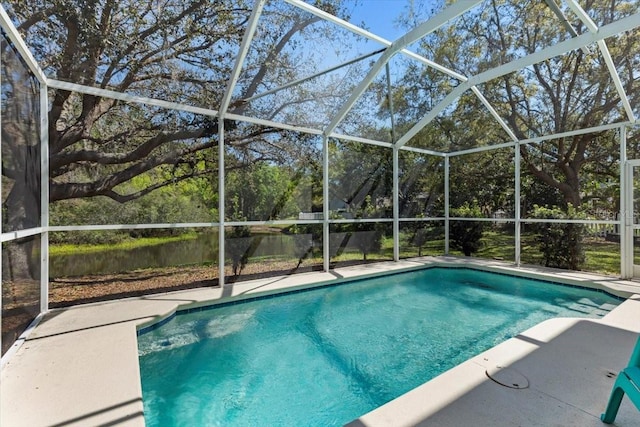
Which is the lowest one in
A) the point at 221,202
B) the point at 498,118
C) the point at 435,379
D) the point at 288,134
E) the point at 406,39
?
the point at 435,379

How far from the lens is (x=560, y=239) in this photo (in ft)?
23.9

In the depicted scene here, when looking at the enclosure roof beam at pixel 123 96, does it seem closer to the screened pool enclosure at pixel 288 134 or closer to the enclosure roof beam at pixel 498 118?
the screened pool enclosure at pixel 288 134

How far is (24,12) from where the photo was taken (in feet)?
11.0

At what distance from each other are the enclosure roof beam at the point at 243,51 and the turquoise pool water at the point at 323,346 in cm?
331

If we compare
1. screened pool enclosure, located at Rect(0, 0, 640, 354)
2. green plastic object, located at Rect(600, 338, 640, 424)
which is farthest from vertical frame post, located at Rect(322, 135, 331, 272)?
green plastic object, located at Rect(600, 338, 640, 424)

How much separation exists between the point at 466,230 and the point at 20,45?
9.51 metres

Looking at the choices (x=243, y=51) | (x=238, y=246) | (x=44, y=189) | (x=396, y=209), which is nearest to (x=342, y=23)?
(x=243, y=51)

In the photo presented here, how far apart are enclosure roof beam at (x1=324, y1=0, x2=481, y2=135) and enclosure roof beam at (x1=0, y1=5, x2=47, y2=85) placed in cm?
433

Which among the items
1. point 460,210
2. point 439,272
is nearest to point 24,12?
point 439,272

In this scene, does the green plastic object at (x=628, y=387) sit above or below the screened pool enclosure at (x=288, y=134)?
below

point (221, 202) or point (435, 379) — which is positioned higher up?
point (221, 202)

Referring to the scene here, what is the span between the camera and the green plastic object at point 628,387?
1662 millimetres

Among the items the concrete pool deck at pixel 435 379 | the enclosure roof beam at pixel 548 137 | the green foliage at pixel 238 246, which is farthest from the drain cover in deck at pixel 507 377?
the enclosure roof beam at pixel 548 137

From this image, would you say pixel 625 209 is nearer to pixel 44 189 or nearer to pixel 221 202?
pixel 221 202
